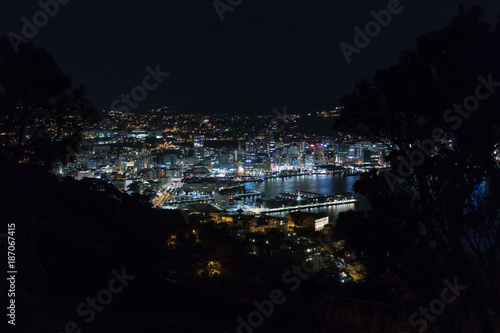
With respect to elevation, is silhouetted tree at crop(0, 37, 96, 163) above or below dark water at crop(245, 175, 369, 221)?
below

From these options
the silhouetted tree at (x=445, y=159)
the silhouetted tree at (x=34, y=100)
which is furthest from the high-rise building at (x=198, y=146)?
the silhouetted tree at (x=445, y=159)

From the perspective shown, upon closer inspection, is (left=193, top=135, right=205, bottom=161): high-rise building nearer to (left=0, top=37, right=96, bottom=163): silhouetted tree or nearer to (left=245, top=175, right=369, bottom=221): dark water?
(left=245, top=175, right=369, bottom=221): dark water

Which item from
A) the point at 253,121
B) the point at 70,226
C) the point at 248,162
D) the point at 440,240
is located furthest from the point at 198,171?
the point at 440,240

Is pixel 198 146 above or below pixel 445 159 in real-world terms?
above

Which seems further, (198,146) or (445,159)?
(198,146)

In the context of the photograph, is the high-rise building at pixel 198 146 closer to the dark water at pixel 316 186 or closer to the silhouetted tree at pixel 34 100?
the dark water at pixel 316 186

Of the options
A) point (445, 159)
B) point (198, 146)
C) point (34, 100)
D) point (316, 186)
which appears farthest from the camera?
point (198, 146)

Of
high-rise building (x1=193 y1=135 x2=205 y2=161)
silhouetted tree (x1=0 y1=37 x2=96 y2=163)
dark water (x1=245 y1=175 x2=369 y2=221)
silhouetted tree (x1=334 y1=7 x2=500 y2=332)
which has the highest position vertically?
high-rise building (x1=193 y1=135 x2=205 y2=161)

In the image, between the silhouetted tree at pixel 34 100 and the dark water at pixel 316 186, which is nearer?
the silhouetted tree at pixel 34 100

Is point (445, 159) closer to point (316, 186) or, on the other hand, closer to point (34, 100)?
point (34, 100)

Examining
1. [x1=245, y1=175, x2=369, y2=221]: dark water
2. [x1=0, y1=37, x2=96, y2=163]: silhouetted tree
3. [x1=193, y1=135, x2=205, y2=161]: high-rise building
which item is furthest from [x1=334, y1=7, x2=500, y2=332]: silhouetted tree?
[x1=193, y1=135, x2=205, y2=161]: high-rise building

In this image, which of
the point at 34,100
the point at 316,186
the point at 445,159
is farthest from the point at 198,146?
the point at 445,159

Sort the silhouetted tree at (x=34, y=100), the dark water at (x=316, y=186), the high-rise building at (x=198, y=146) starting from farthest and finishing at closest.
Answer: the high-rise building at (x=198, y=146), the dark water at (x=316, y=186), the silhouetted tree at (x=34, y=100)
